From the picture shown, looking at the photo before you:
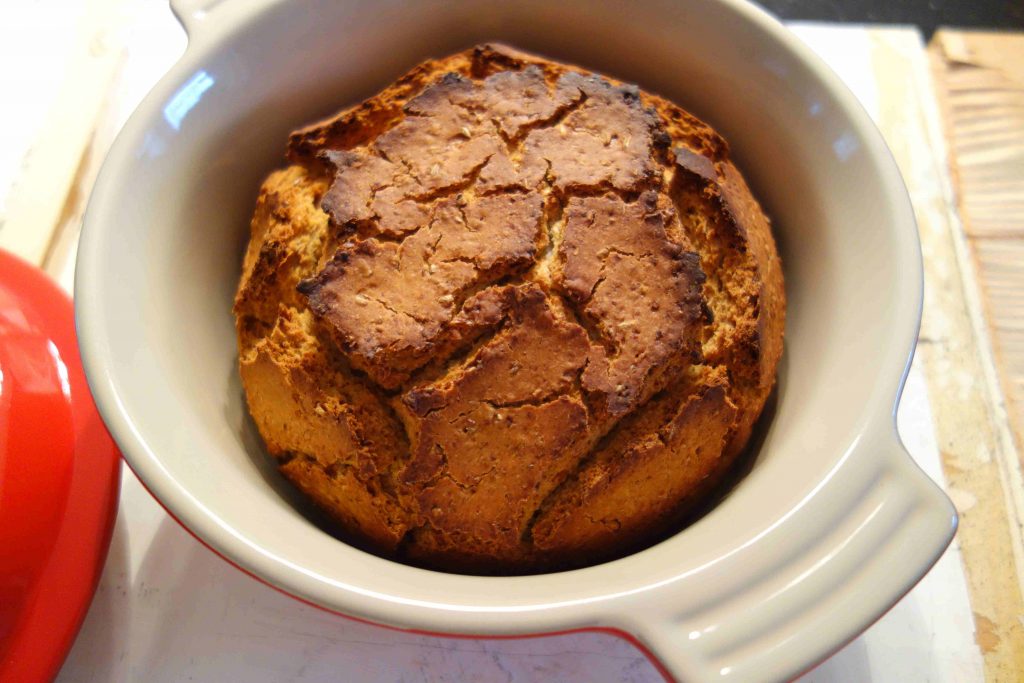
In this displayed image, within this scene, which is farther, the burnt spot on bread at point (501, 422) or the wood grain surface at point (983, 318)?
the wood grain surface at point (983, 318)

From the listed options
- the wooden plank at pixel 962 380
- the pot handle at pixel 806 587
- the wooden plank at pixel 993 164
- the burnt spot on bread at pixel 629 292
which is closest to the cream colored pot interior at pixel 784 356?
the pot handle at pixel 806 587

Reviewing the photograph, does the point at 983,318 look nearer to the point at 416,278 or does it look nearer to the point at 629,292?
the point at 629,292

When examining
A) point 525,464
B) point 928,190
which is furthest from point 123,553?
point 928,190

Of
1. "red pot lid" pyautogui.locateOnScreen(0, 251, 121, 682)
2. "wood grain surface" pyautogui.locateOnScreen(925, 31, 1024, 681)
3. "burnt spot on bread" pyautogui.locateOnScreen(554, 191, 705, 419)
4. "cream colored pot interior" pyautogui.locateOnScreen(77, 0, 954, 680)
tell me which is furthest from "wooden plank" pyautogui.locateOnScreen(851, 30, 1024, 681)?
"red pot lid" pyautogui.locateOnScreen(0, 251, 121, 682)

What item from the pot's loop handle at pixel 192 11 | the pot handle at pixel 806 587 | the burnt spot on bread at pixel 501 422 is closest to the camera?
the pot handle at pixel 806 587

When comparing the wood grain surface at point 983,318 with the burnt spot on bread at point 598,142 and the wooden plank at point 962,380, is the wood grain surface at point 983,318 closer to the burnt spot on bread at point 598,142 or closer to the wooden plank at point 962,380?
the wooden plank at point 962,380
